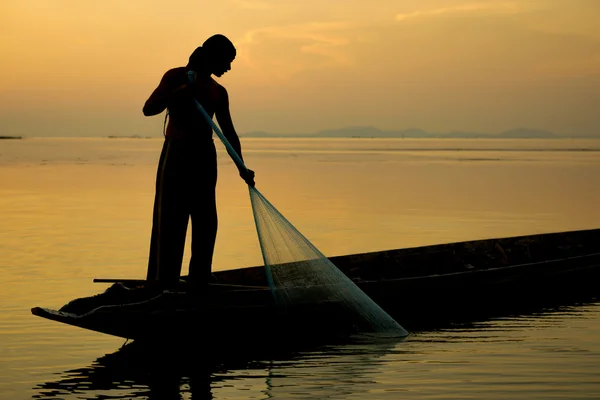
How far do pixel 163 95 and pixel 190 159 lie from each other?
586mm

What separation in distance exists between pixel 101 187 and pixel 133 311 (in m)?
23.5

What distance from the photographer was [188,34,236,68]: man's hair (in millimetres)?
7828

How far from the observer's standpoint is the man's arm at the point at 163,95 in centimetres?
778

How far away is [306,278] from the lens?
369 inches

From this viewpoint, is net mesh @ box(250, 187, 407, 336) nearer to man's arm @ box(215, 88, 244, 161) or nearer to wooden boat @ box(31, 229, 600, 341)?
wooden boat @ box(31, 229, 600, 341)

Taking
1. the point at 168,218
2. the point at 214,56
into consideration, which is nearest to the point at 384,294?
the point at 168,218

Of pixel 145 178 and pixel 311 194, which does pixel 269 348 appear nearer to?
pixel 311 194

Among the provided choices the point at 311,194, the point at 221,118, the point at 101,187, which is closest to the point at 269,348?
the point at 221,118

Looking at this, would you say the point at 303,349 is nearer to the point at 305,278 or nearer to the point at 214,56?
the point at 305,278

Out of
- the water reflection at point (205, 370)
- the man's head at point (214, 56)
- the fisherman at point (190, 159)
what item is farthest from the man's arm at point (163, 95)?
the water reflection at point (205, 370)

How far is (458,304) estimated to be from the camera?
399 inches

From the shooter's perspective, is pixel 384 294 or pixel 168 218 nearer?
pixel 168 218

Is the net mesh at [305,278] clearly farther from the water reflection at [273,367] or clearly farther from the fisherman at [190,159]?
the fisherman at [190,159]

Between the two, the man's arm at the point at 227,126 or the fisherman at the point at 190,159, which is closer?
the fisherman at the point at 190,159
